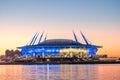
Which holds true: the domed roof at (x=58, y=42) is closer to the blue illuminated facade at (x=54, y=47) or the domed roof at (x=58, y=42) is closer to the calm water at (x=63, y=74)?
the blue illuminated facade at (x=54, y=47)

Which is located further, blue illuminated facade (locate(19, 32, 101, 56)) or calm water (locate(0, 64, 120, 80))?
blue illuminated facade (locate(19, 32, 101, 56))

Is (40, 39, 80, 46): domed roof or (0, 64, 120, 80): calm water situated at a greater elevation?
(40, 39, 80, 46): domed roof

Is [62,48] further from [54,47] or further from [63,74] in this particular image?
[63,74]

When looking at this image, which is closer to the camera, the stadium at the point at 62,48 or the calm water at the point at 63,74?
the calm water at the point at 63,74

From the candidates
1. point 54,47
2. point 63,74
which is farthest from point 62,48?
point 63,74

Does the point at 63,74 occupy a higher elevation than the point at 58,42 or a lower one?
lower

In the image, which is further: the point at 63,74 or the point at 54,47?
the point at 54,47

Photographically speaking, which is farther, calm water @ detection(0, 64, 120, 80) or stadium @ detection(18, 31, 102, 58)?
stadium @ detection(18, 31, 102, 58)

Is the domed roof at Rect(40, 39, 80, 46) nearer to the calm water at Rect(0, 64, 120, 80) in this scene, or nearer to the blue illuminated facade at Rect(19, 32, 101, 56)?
the blue illuminated facade at Rect(19, 32, 101, 56)

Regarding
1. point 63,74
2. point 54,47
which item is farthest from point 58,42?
point 63,74

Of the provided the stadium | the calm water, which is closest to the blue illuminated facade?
the stadium

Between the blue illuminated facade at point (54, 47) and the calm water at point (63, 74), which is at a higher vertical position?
the blue illuminated facade at point (54, 47)

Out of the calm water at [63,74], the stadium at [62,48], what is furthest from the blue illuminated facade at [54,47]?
the calm water at [63,74]

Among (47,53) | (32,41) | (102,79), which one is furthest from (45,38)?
(102,79)
